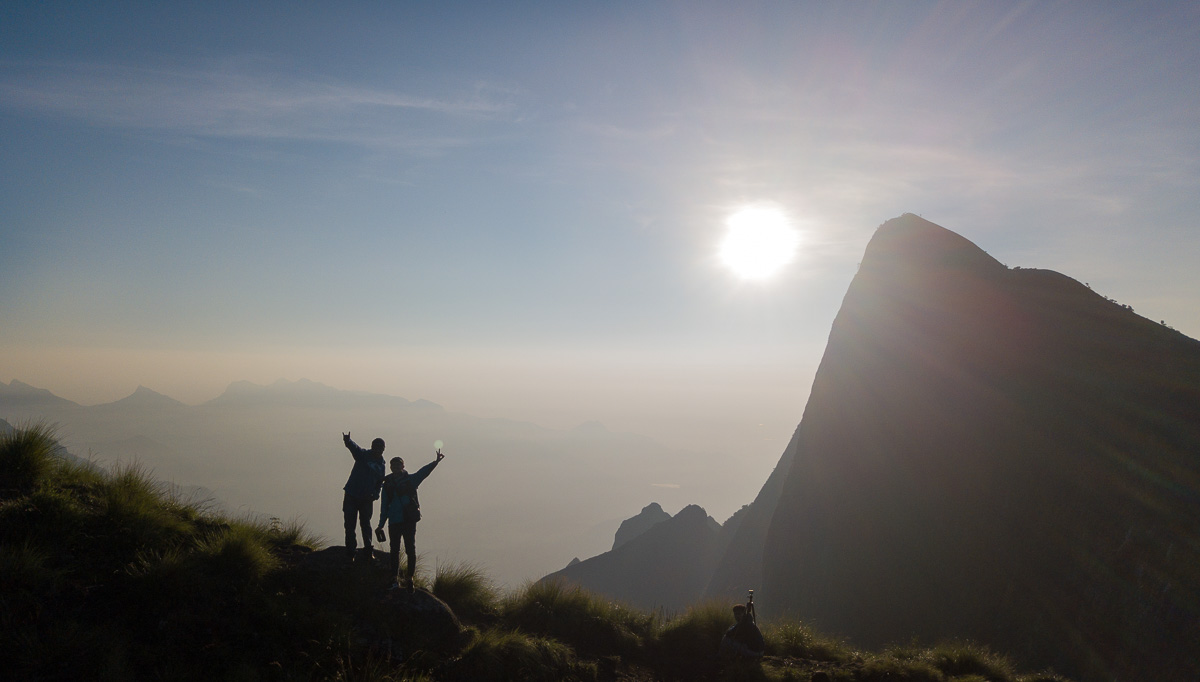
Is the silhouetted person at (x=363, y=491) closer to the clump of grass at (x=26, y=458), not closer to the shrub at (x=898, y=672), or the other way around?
the clump of grass at (x=26, y=458)

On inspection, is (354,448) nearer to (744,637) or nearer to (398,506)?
(398,506)

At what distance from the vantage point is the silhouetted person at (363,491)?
33.7ft

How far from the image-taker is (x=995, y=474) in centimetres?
3928

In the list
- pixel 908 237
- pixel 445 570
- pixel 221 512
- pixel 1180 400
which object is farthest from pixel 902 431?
pixel 221 512

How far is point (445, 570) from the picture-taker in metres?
12.0

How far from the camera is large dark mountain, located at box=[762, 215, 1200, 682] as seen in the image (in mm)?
28062

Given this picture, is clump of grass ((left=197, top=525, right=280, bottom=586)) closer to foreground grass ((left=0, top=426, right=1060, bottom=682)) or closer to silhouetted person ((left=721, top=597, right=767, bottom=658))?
foreground grass ((left=0, top=426, right=1060, bottom=682))

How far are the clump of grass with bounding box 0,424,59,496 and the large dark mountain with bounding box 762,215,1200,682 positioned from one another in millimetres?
43425

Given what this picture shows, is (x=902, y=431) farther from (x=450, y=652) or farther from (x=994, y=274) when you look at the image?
(x=450, y=652)

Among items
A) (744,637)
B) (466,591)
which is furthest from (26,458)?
(744,637)

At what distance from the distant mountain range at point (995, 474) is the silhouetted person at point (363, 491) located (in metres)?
12.8

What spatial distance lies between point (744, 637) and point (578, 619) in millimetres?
3764

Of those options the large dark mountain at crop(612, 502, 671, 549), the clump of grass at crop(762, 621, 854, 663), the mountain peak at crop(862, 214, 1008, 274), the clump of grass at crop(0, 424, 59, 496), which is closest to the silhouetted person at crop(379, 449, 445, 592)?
the clump of grass at crop(0, 424, 59, 496)

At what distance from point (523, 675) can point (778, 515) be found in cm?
6076
